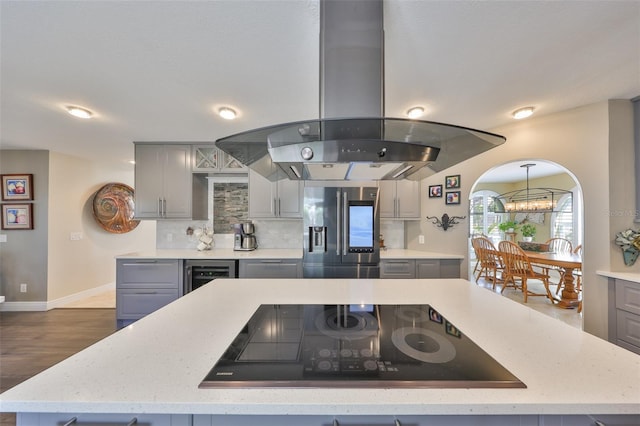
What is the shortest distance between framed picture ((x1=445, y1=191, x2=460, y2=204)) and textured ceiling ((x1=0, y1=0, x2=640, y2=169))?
3.01ft

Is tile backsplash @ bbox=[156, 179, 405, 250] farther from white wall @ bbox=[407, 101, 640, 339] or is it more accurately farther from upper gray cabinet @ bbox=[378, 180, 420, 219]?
white wall @ bbox=[407, 101, 640, 339]

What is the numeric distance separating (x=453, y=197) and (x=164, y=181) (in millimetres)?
3793

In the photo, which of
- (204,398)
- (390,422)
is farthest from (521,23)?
(204,398)

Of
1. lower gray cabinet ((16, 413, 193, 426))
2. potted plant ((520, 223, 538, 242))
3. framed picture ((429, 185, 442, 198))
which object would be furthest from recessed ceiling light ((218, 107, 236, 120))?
potted plant ((520, 223, 538, 242))

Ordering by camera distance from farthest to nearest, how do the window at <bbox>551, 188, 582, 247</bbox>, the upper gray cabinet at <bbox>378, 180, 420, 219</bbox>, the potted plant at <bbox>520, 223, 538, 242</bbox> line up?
the potted plant at <bbox>520, 223, 538, 242</bbox> < the window at <bbox>551, 188, 582, 247</bbox> < the upper gray cabinet at <bbox>378, 180, 420, 219</bbox>

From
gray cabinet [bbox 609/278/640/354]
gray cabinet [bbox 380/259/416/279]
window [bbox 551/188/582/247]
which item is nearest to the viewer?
gray cabinet [bbox 609/278/640/354]

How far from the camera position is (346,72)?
3.45 ft

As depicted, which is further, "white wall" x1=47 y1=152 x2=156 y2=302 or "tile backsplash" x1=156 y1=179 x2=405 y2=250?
"white wall" x1=47 y1=152 x2=156 y2=302

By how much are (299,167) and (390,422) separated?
39.0 inches

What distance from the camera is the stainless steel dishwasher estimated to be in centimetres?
292

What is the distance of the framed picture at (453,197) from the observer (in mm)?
3080

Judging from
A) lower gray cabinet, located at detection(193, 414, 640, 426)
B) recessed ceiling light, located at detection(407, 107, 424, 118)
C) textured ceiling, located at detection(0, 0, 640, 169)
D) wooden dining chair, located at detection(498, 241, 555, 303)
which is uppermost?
textured ceiling, located at detection(0, 0, 640, 169)

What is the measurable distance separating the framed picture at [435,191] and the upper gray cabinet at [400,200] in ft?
0.53

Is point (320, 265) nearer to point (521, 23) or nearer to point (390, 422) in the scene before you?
point (390, 422)
